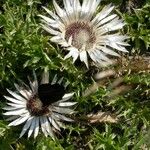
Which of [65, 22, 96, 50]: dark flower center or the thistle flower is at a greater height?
[65, 22, 96, 50]: dark flower center

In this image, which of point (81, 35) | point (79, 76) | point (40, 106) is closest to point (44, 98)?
point (40, 106)

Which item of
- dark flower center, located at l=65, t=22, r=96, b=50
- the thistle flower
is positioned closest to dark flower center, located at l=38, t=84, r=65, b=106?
the thistle flower

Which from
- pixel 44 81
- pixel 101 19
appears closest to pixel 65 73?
pixel 44 81

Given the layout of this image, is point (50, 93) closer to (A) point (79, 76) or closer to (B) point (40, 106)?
(B) point (40, 106)

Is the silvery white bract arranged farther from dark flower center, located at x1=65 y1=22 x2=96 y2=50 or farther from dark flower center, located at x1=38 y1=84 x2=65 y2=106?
dark flower center, located at x1=38 y1=84 x2=65 y2=106

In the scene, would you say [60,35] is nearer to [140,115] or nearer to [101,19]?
[101,19]

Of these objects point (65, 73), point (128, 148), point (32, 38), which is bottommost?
point (128, 148)
